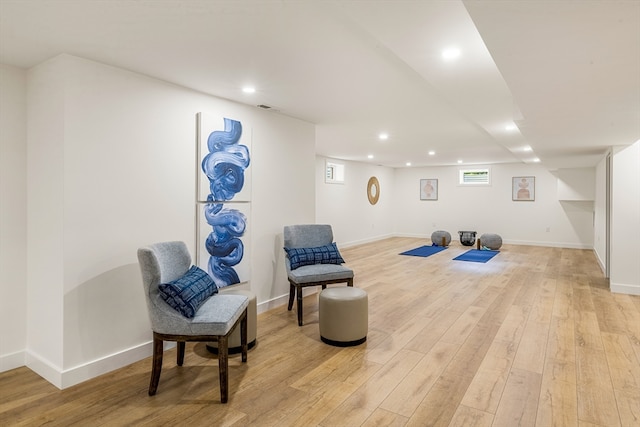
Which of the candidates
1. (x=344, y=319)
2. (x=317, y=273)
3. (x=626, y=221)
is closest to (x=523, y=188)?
(x=626, y=221)

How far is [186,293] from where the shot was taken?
2377mm

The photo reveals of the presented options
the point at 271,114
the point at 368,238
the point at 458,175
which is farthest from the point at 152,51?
the point at 458,175

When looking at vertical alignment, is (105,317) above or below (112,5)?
below

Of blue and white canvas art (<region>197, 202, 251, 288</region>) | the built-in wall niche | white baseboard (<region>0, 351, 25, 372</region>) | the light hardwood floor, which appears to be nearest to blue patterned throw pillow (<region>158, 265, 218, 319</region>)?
the light hardwood floor

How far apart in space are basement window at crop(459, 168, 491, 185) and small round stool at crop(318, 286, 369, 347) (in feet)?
28.0

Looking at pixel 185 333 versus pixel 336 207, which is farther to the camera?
pixel 336 207

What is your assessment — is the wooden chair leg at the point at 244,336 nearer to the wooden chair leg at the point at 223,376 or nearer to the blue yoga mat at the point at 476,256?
the wooden chair leg at the point at 223,376

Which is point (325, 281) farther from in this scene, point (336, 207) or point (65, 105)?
point (336, 207)

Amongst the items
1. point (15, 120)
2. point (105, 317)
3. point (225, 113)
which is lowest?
point (105, 317)

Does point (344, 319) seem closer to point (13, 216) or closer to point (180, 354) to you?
point (180, 354)

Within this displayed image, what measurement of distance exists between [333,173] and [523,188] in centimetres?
525

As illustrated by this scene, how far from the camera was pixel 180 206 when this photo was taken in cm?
320

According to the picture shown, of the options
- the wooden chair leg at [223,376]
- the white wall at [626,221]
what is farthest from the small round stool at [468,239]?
the wooden chair leg at [223,376]

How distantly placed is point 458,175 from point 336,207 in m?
4.28
